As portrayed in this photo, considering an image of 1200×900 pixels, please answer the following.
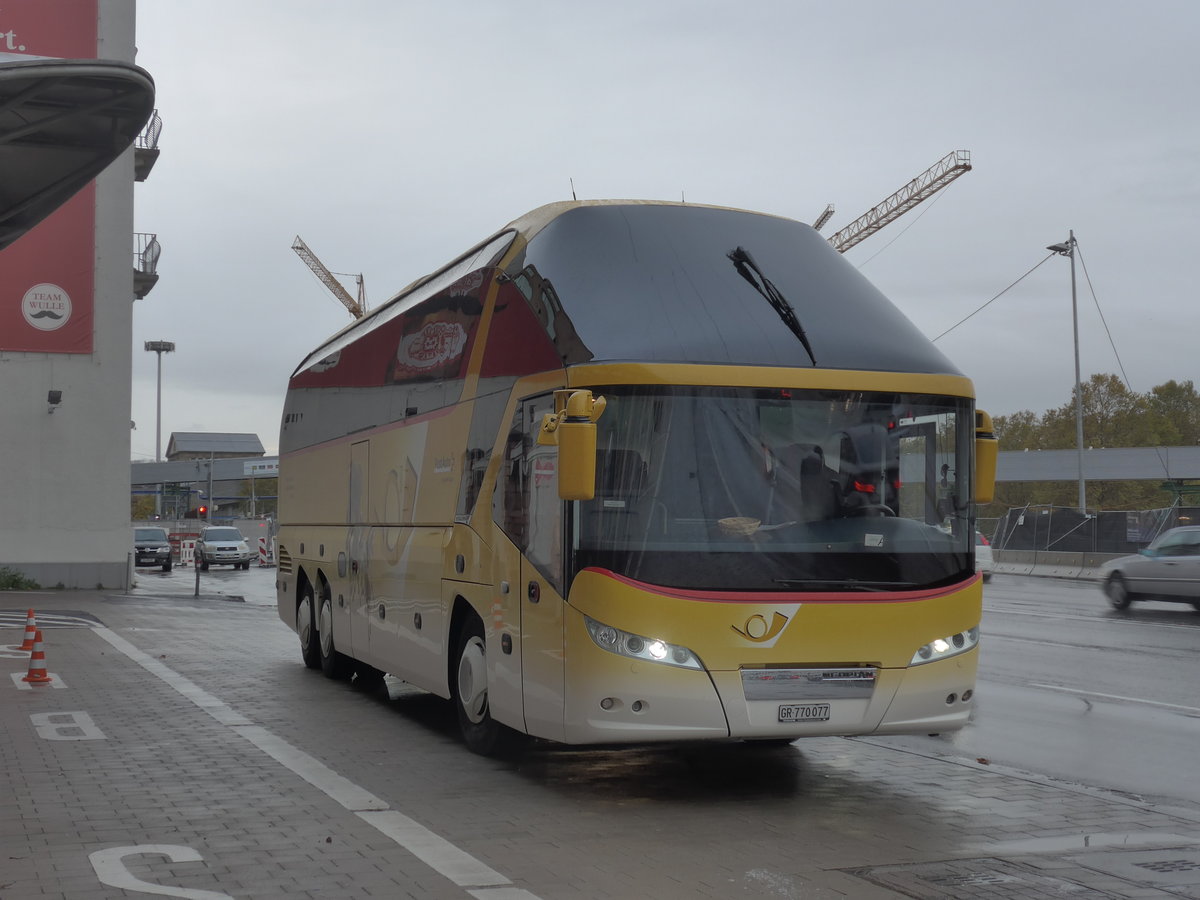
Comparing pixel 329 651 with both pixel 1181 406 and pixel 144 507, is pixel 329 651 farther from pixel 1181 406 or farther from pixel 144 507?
pixel 144 507

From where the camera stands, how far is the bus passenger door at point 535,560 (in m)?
8.20

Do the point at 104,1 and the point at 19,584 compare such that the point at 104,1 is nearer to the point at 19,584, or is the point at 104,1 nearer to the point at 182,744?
the point at 19,584

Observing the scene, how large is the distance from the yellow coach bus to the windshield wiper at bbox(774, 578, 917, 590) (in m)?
0.01

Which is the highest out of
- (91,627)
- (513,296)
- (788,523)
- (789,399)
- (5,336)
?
(5,336)

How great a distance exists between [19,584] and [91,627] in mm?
10488

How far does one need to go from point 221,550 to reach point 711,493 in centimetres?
4639

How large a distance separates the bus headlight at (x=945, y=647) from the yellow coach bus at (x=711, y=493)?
0.06ft

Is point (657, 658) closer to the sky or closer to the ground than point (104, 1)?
closer to the ground

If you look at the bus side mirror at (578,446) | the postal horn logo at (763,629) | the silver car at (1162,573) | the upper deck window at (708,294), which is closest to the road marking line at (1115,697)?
the upper deck window at (708,294)

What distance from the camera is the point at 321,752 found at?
33.1 feet

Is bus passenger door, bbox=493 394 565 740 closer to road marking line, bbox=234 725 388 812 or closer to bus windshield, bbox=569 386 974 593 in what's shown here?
bus windshield, bbox=569 386 974 593

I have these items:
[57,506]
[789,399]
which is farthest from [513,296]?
[57,506]

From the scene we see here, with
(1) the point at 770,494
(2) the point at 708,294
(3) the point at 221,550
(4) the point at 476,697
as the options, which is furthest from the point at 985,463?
(3) the point at 221,550

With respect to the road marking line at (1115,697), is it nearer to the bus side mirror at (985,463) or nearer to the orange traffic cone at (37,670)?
the bus side mirror at (985,463)
